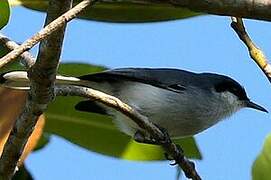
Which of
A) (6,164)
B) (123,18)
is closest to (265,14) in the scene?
(6,164)

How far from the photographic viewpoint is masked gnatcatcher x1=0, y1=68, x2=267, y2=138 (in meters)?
2.29

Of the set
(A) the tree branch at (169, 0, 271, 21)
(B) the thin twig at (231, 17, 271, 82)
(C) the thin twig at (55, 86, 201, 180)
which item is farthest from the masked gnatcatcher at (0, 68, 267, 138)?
(A) the tree branch at (169, 0, 271, 21)

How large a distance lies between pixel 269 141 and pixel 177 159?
25cm

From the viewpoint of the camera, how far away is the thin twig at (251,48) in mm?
1411

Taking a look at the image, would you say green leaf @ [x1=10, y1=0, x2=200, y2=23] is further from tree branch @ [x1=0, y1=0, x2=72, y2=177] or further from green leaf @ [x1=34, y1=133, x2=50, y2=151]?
tree branch @ [x1=0, y1=0, x2=72, y2=177]

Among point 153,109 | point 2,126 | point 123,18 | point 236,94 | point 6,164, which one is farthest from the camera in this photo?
point 236,94

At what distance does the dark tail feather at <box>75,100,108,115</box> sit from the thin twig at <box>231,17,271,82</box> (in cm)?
72

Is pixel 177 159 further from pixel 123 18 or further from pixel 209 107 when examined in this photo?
pixel 209 107

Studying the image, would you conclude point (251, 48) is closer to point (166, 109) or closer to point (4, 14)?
point (4, 14)

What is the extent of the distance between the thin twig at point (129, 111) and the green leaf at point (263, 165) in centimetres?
15

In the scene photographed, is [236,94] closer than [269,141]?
No

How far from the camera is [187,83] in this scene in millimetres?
2623

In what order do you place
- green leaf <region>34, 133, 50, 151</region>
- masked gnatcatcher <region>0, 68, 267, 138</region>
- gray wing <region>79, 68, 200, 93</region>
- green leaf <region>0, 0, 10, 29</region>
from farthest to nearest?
1. gray wing <region>79, 68, 200, 93</region>
2. masked gnatcatcher <region>0, 68, 267, 138</region>
3. green leaf <region>34, 133, 50, 151</region>
4. green leaf <region>0, 0, 10, 29</region>

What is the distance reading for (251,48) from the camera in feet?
4.82
